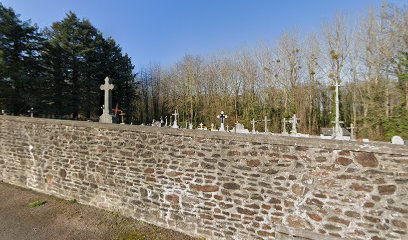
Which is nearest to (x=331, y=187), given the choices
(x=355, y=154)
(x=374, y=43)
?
(x=355, y=154)

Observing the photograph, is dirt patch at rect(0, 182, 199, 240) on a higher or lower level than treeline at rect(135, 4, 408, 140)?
lower

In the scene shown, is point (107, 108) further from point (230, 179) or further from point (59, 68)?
point (59, 68)

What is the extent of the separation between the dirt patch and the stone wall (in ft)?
0.96

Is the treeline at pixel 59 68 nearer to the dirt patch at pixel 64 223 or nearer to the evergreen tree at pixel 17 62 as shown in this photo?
the evergreen tree at pixel 17 62

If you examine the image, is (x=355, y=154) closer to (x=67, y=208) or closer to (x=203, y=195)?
(x=203, y=195)

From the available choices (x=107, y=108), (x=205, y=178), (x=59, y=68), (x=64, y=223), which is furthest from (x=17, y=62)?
(x=205, y=178)

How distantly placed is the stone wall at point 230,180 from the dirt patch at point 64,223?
0.96 ft

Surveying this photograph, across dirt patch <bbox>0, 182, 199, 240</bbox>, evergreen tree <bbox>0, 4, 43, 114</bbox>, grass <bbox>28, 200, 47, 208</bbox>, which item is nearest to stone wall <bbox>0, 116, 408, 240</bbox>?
dirt patch <bbox>0, 182, 199, 240</bbox>

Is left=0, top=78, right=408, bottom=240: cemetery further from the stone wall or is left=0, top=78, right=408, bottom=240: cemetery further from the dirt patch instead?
the dirt patch

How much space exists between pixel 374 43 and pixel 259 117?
12.4 m

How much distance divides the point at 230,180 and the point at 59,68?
27306mm

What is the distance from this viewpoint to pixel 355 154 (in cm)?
383

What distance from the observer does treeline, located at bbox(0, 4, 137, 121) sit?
19.1m

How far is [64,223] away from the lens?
19.4 feet
